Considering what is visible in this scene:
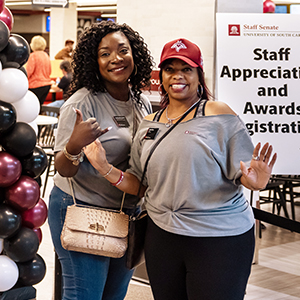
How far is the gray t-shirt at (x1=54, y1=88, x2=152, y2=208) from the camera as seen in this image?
177cm

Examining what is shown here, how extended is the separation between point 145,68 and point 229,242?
0.93 m

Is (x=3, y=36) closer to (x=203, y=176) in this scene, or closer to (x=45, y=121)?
(x=203, y=176)

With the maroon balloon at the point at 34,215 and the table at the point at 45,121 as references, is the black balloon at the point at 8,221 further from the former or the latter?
the table at the point at 45,121

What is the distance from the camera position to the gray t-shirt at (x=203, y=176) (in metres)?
1.53

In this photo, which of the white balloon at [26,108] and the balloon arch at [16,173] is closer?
the balloon arch at [16,173]

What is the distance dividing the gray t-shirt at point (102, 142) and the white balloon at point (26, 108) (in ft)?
0.83

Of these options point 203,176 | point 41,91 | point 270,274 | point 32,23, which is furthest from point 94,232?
point 32,23

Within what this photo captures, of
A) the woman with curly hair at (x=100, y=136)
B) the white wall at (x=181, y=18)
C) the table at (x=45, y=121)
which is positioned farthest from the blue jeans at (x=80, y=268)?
the table at (x=45, y=121)

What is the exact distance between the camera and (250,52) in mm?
2916

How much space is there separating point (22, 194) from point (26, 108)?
41 cm

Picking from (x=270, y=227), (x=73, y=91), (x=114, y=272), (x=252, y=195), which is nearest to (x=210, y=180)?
(x=114, y=272)

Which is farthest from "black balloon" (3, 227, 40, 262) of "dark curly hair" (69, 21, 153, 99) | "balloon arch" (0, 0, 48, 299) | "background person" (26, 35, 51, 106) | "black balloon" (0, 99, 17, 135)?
"background person" (26, 35, 51, 106)

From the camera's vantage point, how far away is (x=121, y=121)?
1.83 metres

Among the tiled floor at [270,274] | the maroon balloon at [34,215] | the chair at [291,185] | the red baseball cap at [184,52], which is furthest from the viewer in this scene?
the chair at [291,185]
